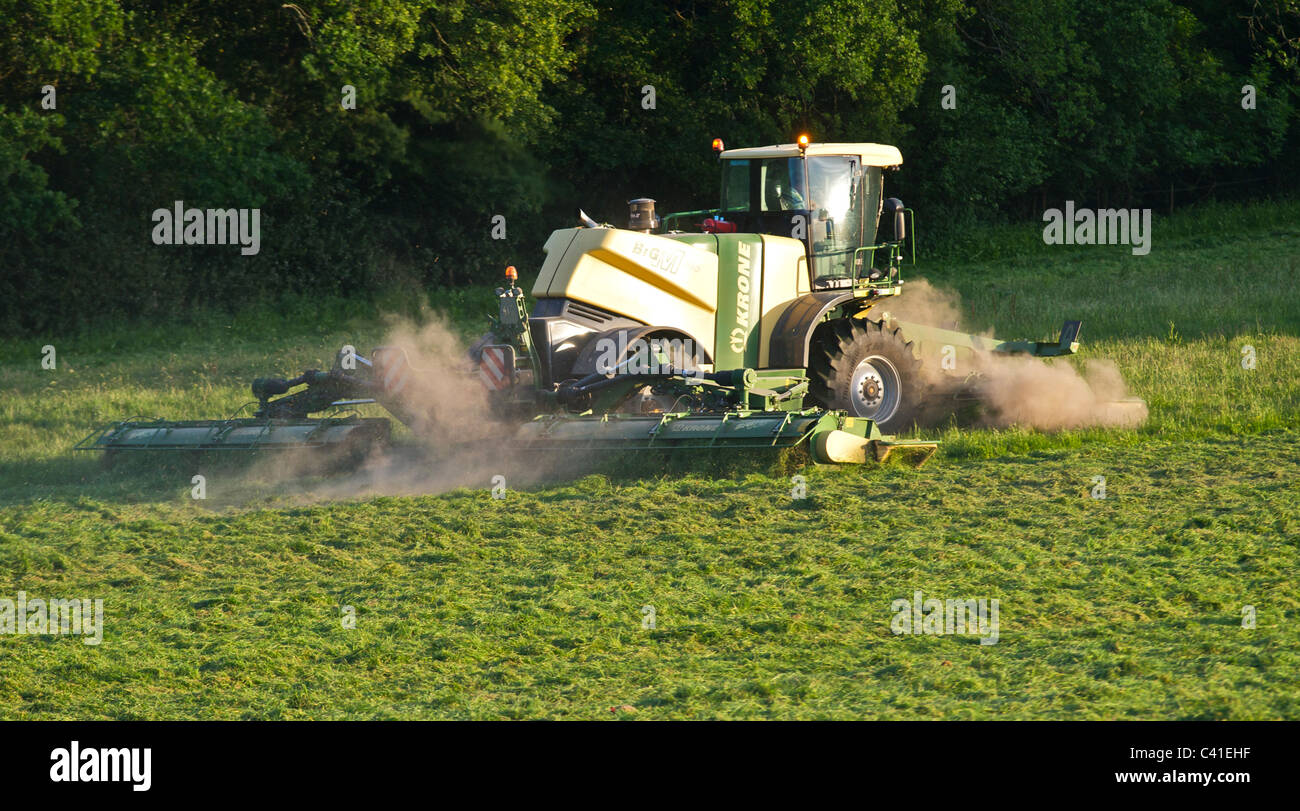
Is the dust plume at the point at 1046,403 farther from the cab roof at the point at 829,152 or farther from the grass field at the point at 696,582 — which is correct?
the cab roof at the point at 829,152

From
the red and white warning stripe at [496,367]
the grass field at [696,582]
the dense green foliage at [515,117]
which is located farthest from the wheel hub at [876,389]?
the dense green foliage at [515,117]

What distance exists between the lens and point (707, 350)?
11.6 meters

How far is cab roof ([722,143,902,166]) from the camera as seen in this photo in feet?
40.1

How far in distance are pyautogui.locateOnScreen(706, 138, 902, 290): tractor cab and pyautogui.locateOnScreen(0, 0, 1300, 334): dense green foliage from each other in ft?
32.6

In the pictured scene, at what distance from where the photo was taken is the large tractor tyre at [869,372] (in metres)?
11.8

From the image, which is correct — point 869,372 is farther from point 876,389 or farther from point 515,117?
point 515,117

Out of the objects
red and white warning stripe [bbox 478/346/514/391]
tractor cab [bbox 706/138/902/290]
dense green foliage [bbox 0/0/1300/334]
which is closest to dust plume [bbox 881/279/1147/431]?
tractor cab [bbox 706/138/902/290]

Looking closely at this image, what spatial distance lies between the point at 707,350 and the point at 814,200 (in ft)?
5.99

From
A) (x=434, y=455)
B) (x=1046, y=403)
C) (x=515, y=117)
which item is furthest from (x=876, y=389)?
(x=515, y=117)

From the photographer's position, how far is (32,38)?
717 inches

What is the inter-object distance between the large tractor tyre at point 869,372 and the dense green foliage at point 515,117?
1121cm

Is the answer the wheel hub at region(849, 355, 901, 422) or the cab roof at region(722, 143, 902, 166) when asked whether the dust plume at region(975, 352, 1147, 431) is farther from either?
the cab roof at region(722, 143, 902, 166)

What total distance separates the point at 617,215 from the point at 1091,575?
20997 millimetres

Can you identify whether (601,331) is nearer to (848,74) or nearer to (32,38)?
(32,38)
